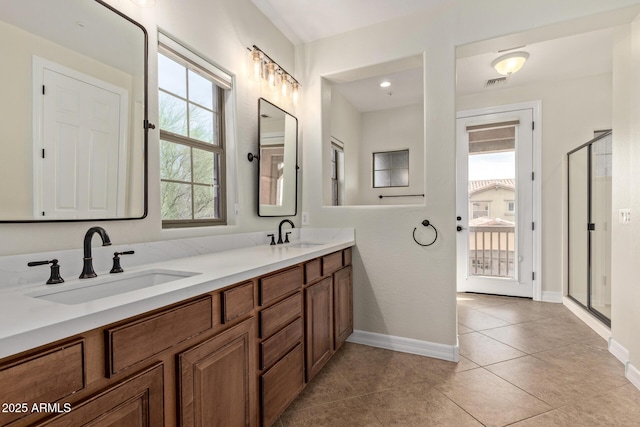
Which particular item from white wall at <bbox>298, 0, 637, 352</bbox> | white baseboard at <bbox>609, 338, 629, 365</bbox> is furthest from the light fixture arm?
white baseboard at <bbox>609, 338, 629, 365</bbox>

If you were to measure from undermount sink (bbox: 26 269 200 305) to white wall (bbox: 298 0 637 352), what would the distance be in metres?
1.64

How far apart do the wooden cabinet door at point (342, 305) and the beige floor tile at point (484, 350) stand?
95 cm

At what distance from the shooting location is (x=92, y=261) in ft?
4.14

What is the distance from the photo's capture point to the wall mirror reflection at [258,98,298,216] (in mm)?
2377

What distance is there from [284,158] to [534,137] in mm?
3263

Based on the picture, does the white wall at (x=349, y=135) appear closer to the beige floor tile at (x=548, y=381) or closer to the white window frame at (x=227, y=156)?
the white window frame at (x=227, y=156)

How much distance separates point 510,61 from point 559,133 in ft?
4.40

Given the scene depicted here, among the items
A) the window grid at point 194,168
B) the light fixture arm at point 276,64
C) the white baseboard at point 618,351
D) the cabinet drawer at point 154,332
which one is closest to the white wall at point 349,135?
the light fixture arm at point 276,64

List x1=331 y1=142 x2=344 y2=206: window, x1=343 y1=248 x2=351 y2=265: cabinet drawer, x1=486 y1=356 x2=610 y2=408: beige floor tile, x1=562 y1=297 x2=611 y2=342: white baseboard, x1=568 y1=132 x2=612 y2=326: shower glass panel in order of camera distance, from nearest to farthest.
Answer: x1=486 y1=356 x2=610 y2=408: beige floor tile → x1=343 y1=248 x2=351 y2=265: cabinet drawer → x1=562 y1=297 x2=611 y2=342: white baseboard → x1=568 y1=132 x2=612 y2=326: shower glass panel → x1=331 y1=142 x2=344 y2=206: window

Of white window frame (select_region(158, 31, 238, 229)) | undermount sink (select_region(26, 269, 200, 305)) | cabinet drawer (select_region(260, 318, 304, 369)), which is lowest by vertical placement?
cabinet drawer (select_region(260, 318, 304, 369))

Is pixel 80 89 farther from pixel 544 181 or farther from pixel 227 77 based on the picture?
pixel 544 181

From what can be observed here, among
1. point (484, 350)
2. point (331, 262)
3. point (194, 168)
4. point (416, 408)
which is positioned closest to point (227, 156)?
point (194, 168)

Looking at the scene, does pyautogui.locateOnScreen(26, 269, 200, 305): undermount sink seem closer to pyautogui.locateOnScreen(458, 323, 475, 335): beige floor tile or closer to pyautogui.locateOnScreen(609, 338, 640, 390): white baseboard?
pyautogui.locateOnScreen(458, 323, 475, 335): beige floor tile

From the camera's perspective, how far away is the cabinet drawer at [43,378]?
60 cm
